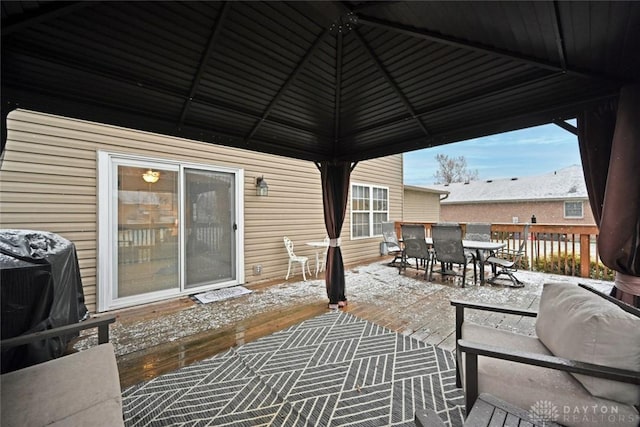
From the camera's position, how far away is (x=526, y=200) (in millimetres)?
14375

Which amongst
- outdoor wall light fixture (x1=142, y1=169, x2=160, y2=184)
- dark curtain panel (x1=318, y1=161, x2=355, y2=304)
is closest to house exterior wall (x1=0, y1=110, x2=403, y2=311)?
outdoor wall light fixture (x1=142, y1=169, x2=160, y2=184)

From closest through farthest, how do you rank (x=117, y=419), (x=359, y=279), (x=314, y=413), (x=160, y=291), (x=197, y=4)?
(x=117, y=419) → (x=197, y=4) → (x=314, y=413) → (x=160, y=291) → (x=359, y=279)

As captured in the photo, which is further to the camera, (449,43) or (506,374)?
(449,43)

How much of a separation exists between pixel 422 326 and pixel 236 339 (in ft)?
7.27

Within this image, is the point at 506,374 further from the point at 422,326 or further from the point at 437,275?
the point at 437,275

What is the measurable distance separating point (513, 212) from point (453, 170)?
23.7 ft

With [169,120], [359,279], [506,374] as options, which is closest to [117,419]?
[506,374]

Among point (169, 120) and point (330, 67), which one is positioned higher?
point (330, 67)

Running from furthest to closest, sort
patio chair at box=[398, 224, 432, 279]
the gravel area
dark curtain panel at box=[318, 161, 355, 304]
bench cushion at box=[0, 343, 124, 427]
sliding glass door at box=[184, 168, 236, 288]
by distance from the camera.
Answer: patio chair at box=[398, 224, 432, 279] < sliding glass door at box=[184, 168, 236, 288] < dark curtain panel at box=[318, 161, 355, 304] < the gravel area < bench cushion at box=[0, 343, 124, 427]

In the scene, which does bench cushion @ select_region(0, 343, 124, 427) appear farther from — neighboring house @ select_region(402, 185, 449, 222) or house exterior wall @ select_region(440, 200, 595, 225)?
house exterior wall @ select_region(440, 200, 595, 225)

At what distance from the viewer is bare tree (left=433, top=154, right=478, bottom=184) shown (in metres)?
21.2

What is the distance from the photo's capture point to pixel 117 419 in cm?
115

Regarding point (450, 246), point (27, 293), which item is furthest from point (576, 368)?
point (450, 246)

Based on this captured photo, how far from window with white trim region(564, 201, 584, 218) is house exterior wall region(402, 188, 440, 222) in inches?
307
